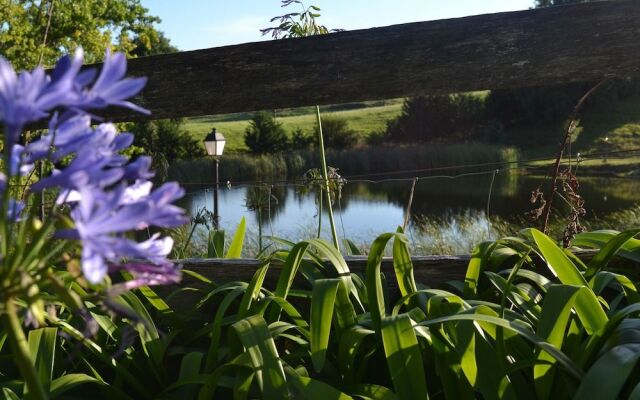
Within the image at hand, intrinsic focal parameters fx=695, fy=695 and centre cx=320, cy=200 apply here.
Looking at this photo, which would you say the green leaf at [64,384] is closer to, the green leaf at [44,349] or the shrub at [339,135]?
the green leaf at [44,349]

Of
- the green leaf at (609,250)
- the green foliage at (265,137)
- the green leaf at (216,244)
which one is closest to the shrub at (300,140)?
the green foliage at (265,137)

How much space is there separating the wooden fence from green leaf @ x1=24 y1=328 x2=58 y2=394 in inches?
24.7

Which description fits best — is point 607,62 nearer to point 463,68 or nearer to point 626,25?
point 626,25

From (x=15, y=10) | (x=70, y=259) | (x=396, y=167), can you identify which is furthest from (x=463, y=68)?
(x=396, y=167)

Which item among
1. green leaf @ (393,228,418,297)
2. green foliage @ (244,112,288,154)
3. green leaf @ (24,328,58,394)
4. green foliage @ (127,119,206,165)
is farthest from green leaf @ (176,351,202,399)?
green foliage @ (244,112,288,154)

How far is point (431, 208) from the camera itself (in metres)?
16.4

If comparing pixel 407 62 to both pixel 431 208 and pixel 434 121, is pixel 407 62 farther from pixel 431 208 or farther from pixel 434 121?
pixel 434 121

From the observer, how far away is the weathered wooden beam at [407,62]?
78.0 inches

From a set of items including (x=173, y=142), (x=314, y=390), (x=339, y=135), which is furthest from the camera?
(x=339, y=135)

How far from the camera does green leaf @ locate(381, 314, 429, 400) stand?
1.34m

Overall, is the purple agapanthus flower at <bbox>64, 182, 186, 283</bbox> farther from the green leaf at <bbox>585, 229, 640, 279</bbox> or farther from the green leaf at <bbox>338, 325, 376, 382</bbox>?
the green leaf at <bbox>585, 229, 640, 279</bbox>

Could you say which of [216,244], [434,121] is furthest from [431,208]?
[434,121]

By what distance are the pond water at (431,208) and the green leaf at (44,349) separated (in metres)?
6.06

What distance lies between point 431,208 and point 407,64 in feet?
47.9
